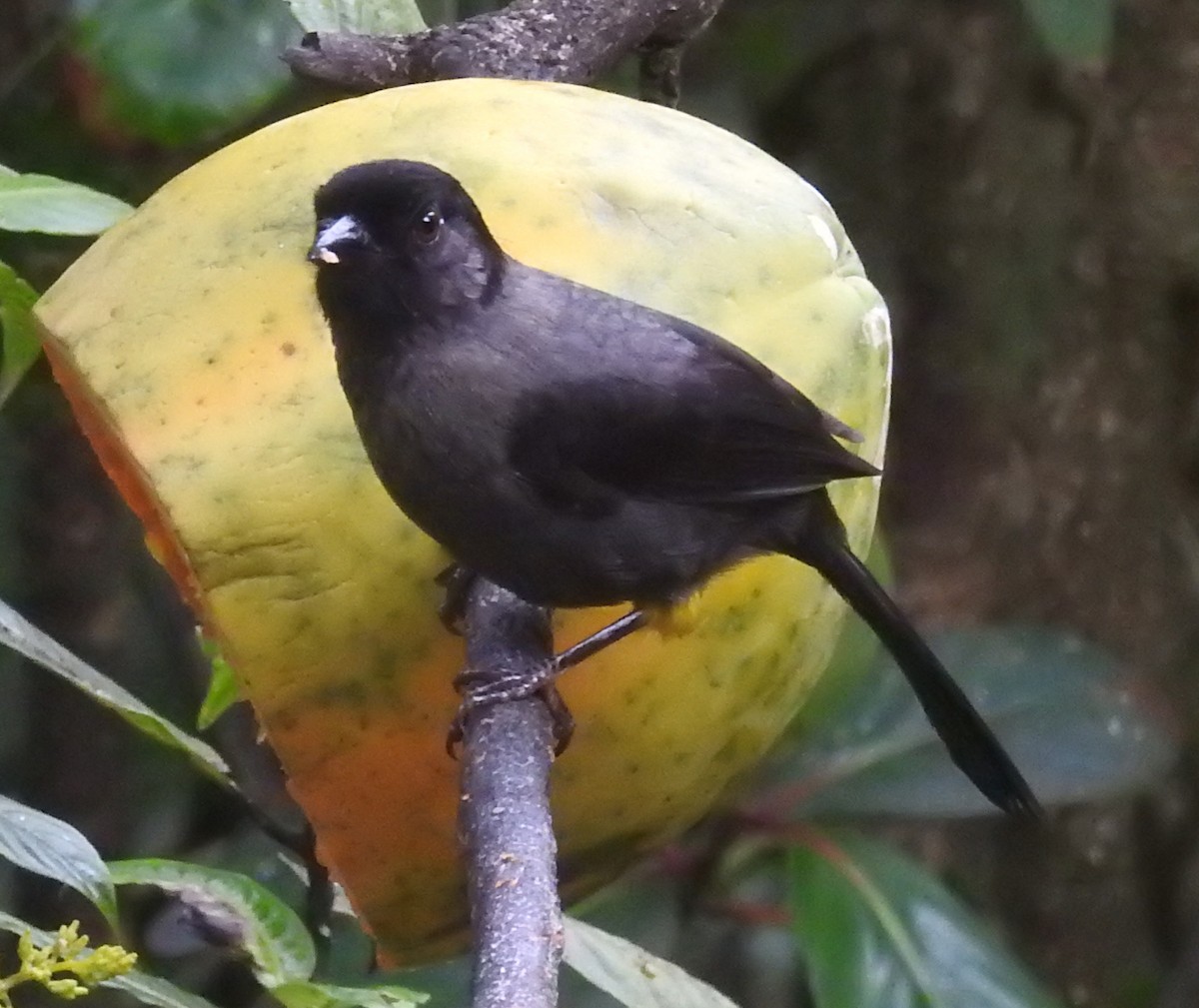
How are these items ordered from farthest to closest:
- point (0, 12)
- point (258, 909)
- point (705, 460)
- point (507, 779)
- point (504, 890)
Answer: point (0, 12) < point (705, 460) < point (258, 909) < point (507, 779) < point (504, 890)

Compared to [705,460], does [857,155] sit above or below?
below

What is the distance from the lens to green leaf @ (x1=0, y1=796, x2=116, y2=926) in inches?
40.4

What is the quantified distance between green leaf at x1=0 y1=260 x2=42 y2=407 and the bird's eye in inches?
12.1

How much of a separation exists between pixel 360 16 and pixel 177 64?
0.45 metres

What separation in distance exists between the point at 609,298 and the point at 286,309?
0.26 m

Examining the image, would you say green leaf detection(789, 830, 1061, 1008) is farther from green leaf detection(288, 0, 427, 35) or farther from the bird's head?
green leaf detection(288, 0, 427, 35)

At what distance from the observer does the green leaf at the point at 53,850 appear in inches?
40.4

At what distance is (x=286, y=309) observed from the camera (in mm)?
1425

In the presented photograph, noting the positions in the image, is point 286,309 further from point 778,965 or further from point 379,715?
point 778,965

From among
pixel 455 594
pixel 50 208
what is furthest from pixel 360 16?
pixel 455 594

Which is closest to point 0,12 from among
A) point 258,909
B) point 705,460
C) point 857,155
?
point 857,155

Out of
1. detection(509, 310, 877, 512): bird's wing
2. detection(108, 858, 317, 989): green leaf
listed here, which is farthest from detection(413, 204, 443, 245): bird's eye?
detection(108, 858, 317, 989): green leaf

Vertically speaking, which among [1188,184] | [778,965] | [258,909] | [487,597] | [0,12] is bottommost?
[778,965]

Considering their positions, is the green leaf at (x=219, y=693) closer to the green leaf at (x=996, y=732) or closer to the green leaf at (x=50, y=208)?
the green leaf at (x=50, y=208)
